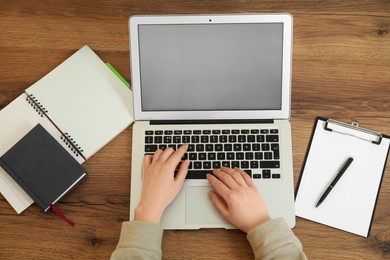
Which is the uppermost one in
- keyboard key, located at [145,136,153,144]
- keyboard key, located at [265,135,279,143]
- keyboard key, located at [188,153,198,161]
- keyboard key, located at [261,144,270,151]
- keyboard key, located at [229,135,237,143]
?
keyboard key, located at [145,136,153,144]

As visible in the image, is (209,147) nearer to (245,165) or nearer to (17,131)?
(245,165)

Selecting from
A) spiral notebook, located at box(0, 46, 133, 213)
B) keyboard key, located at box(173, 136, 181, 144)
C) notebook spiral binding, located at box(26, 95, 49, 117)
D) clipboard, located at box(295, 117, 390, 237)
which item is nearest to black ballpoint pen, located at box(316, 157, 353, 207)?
clipboard, located at box(295, 117, 390, 237)

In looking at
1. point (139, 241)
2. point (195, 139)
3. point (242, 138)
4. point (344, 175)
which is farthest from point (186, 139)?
point (344, 175)

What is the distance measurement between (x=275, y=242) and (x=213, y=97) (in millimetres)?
345

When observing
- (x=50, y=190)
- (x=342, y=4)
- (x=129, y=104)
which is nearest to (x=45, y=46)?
(x=129, y=104)

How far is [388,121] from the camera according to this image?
0.96m

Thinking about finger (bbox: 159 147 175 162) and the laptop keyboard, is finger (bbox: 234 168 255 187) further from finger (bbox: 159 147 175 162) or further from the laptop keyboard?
finger (bbox: 159 147 175 162)

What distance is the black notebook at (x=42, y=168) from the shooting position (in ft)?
2.95

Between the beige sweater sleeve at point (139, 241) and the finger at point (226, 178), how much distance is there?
0.55 ft

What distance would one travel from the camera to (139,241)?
Answer: 845 millimetres

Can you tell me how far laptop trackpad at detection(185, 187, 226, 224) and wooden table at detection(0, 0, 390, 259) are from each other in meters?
0.03

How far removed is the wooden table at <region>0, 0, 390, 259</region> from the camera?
893 mm

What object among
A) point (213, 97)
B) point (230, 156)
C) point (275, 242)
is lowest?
point (275, 242)

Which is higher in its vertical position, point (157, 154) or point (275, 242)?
point (157, 154)
